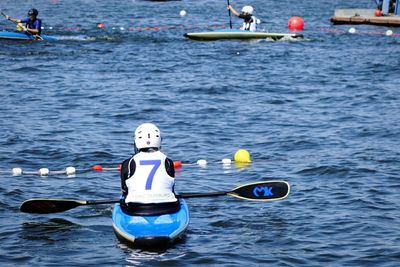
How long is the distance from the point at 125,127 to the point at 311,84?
7.92 meters

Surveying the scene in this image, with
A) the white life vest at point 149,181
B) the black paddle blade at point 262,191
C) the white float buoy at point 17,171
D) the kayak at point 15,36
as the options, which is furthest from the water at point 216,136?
the white life vest at point 149,181

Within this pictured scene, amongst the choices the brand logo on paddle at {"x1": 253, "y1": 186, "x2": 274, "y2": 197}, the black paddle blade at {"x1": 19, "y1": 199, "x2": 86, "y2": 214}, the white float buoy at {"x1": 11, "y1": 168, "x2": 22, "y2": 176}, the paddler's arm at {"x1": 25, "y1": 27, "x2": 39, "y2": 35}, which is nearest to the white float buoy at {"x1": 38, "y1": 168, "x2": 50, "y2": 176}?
the white float buoy at {"x1": 11, "y1": 168, "x2": 22, "y2": 176}

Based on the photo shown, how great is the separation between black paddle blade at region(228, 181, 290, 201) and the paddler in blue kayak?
1.44 metres

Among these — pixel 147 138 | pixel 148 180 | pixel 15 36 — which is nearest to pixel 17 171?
pixel 147 138

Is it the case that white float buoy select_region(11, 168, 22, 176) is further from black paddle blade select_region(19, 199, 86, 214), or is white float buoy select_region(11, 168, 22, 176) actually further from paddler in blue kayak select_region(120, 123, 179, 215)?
paddler in blue kayak select_region(120, 123, 179, 215)

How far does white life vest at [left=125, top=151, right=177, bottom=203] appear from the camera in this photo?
10.6 meters

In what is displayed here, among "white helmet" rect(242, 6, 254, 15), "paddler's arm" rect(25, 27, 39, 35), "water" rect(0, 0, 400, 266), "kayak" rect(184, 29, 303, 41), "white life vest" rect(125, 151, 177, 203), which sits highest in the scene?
"white helmet" rect(242, 6, 254, 15)

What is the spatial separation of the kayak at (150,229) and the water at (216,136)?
174mm

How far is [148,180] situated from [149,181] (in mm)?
18

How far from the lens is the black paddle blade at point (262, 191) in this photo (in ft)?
39.0

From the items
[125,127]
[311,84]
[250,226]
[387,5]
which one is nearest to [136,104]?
[125,127]

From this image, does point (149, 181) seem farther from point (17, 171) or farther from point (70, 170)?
point (17, 171)

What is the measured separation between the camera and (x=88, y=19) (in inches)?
1725

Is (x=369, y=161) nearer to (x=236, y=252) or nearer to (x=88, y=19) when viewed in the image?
(x=236, y=252)
